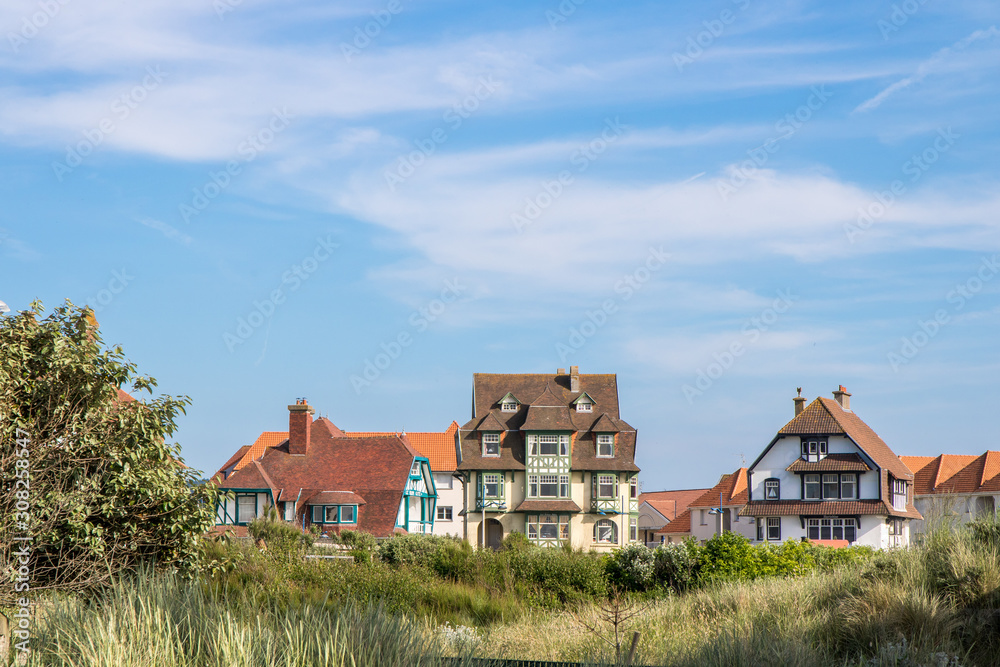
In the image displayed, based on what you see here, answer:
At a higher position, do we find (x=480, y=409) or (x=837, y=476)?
(x=480, y=409)

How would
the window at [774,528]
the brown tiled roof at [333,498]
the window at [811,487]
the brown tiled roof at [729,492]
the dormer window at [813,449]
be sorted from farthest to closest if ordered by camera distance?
1. the brown tiled roof at [729,492]
2. the brown tiled roof at [333,498]
3. the window at [774,528]
4. the dormer window at [813,449]
5. the window at [811,487]

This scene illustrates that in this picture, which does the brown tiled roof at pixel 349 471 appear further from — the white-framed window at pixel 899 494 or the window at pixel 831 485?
the white-framed window at pixel 899 494

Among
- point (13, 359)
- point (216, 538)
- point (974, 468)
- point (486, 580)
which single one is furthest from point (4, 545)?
point (974, 468)

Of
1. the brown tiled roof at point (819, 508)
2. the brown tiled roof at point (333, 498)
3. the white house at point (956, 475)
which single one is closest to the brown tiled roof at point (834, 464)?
the brown tiled roof at point (819, 508)

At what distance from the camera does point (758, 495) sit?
164 ft

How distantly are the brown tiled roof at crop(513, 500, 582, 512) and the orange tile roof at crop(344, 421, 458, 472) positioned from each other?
11465 millimetres

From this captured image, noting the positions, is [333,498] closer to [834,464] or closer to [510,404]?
[510,404]

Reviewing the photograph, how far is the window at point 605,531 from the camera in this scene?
5403 cm

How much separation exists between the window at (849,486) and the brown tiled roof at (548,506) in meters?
14.1

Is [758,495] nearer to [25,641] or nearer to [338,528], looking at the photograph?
[338,528]

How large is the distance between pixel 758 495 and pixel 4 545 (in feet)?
145

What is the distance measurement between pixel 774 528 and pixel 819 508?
106 inches

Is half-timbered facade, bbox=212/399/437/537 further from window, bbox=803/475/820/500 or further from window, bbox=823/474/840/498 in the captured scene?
window, bbox=823/474/840/498

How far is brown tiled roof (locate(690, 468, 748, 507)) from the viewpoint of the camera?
6309 centimetres
